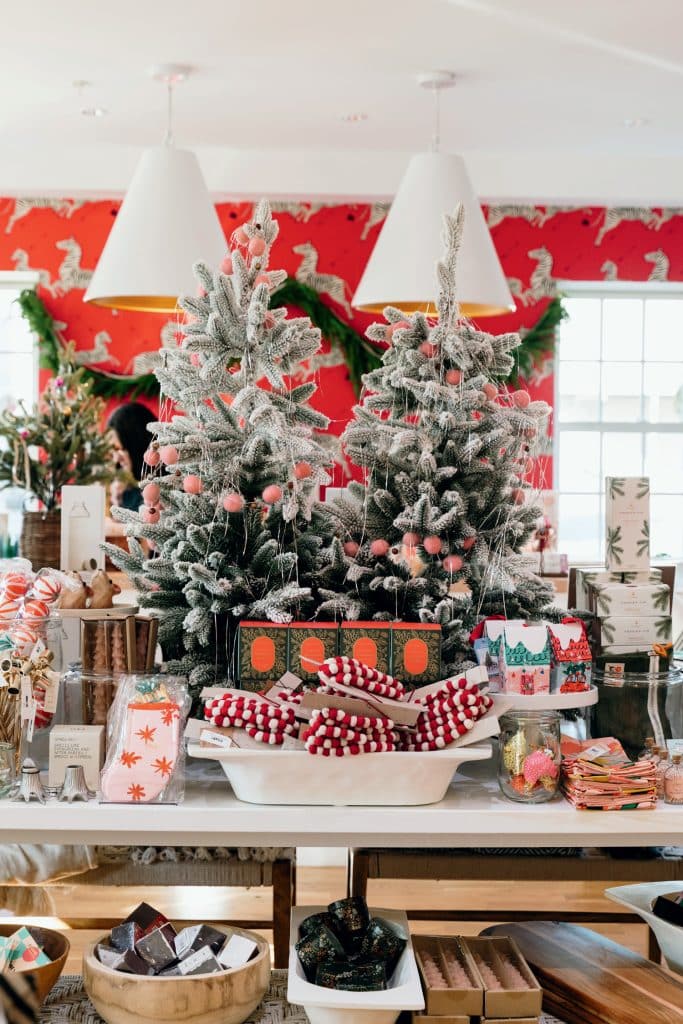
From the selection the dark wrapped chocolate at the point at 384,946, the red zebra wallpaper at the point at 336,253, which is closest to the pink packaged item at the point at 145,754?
the dark wrapped chocolate at the point at 384,946

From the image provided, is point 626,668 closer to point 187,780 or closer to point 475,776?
point 475,776

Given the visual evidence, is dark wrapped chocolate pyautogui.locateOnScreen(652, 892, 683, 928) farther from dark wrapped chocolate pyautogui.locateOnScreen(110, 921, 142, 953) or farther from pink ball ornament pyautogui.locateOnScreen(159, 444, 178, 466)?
pink ball ornament pyautogui.locateOnScreen(159, 444, 178, 466)

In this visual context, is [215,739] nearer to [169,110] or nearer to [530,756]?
[530,756]

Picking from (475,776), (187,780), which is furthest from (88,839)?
(475,776)

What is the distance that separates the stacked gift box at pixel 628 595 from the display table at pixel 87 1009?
512mm

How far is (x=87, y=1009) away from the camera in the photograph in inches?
60.8

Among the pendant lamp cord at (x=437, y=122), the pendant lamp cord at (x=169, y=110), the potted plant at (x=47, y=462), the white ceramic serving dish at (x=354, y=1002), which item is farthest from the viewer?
the pendant lamp cord at (x=437, y=122)

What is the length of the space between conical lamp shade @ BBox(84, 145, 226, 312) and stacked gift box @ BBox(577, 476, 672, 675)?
1816 millimetres

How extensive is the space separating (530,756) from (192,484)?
2.05 ft

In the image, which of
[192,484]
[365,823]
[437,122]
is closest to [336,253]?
[437,122]

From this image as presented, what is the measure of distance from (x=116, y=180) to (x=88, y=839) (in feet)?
18.1

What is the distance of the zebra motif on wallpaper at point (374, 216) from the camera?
22.3ft

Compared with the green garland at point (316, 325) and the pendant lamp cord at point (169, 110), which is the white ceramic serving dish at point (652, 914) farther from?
the green garland at point (316, 325)

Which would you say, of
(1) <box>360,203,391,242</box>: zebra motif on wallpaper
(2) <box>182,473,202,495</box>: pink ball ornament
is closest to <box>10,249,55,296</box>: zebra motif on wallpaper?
(1) <box>360,203,391,242</box>: zebra motif on wallpaper
